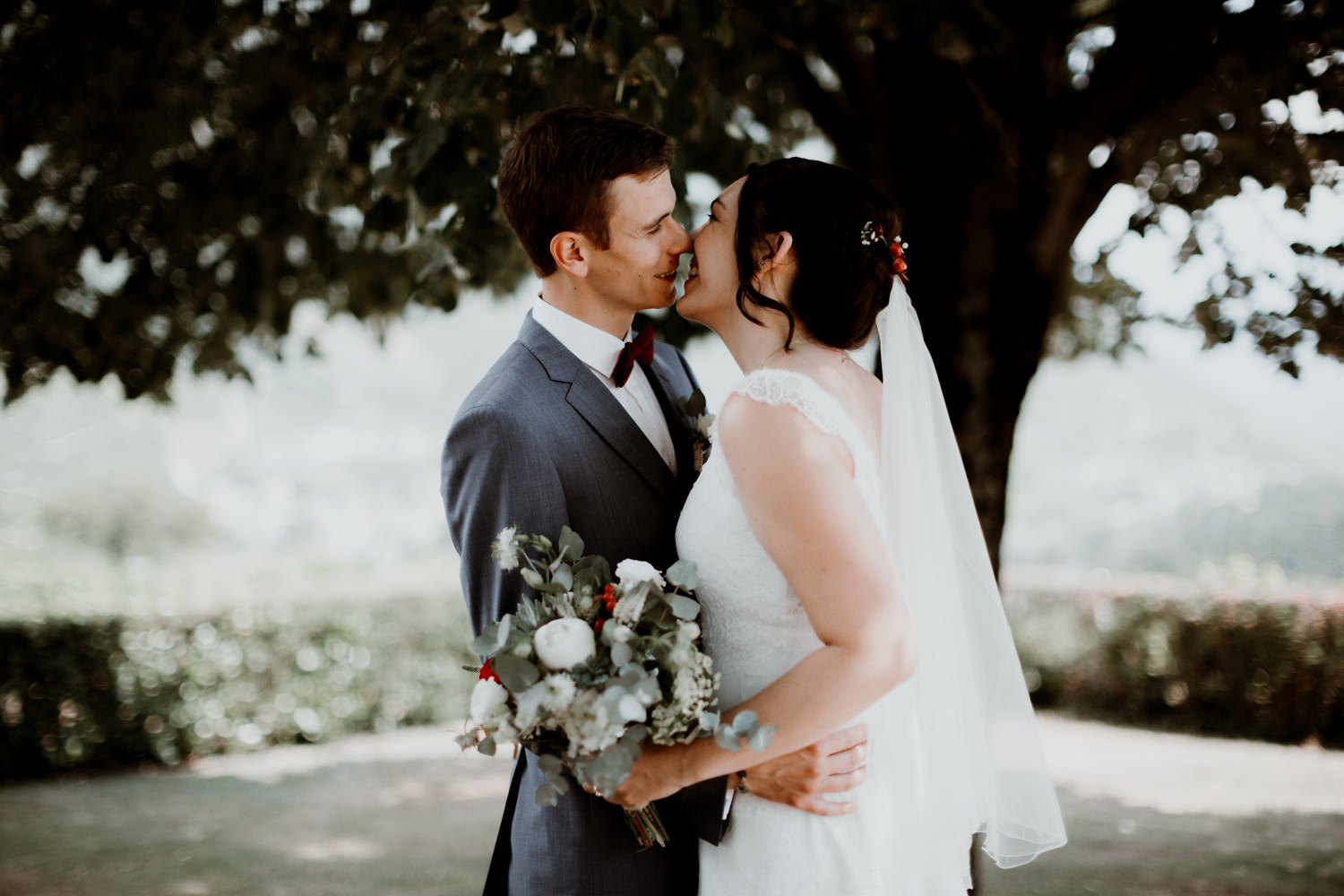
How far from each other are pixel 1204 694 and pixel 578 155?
10.3 m

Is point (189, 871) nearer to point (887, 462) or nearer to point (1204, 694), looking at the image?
point (887, 462)

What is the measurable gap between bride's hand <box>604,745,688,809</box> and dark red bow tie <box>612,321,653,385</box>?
93cm

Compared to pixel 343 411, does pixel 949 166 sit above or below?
below

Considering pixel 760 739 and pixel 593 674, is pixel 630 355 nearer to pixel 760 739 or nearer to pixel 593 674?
pixel 593 674

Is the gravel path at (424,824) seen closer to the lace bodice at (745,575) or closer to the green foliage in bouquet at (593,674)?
the lace bodice at (745,575)

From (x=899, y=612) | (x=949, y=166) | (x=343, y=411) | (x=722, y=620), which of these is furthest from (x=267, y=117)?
(x=343, y=411)

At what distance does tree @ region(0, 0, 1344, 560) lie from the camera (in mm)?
3475

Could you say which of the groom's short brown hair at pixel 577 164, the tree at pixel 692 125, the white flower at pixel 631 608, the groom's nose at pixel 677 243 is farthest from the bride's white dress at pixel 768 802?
the tree at pixel 692 125

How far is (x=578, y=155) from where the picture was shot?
2434 mm

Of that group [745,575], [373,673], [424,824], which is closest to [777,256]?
[745,575]

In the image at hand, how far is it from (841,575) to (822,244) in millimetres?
786

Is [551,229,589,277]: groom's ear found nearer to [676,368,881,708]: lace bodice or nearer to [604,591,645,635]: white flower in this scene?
[676,368,881,708]: lace bodice

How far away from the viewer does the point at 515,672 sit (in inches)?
71.0

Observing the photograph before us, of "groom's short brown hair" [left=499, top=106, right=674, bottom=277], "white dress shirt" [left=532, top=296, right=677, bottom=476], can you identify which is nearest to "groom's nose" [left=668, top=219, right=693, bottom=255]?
"groom's short brown hair" [left=499, top=106, right=674, bottom=277]
